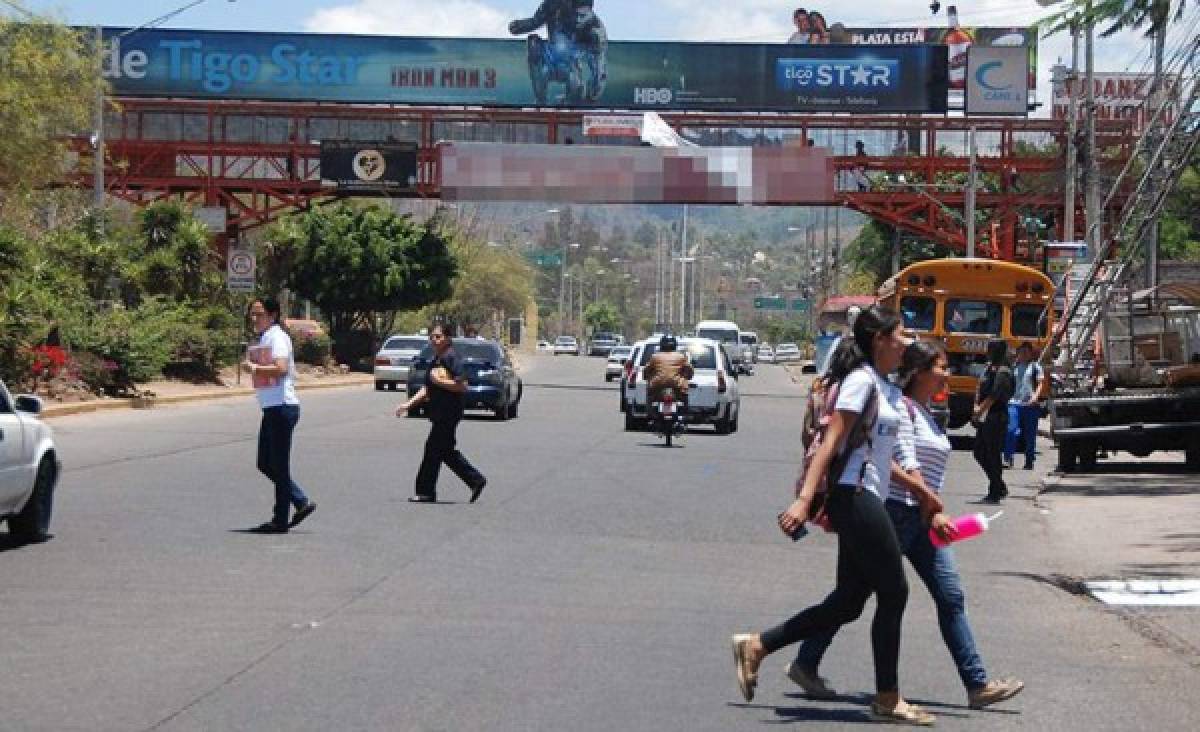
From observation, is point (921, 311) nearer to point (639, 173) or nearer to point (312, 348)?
point (639, 173)

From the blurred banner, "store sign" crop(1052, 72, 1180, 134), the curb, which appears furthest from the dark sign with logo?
"store sign" crop(1052, 72, 1180, 134)

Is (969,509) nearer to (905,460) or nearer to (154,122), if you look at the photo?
(905,460)

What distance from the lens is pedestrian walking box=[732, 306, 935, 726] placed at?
8250mm

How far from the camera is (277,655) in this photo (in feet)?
32.1

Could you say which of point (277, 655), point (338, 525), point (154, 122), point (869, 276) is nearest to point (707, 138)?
point (154, 122)

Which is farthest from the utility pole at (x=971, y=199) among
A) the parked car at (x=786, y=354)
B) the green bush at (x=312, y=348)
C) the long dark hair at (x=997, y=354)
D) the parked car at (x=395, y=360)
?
the parked car at (x=786, y=354)

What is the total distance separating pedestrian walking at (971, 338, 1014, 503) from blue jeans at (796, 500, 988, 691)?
40.8 ft

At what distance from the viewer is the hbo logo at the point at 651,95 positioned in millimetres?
60750

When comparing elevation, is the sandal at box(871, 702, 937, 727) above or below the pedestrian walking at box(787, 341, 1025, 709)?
below

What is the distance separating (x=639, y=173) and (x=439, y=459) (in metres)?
33.4

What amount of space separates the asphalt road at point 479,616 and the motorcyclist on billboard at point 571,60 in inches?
1593

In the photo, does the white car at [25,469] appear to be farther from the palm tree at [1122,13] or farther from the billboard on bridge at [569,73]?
the billboard on bridge at [569,73]

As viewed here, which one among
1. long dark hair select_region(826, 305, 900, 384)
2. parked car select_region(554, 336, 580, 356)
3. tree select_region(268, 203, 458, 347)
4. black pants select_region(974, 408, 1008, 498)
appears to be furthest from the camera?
parked car select_region(554, 336, 580, 356)

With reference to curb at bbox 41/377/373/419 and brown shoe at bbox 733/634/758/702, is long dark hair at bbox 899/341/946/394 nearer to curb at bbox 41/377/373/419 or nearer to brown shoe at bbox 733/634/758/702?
brown shoe at bbox 733/634/758/702
